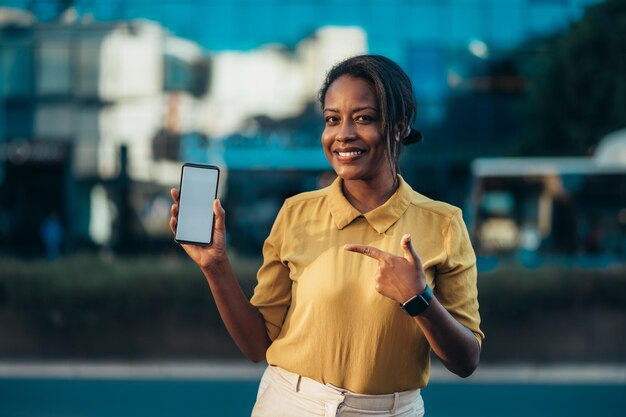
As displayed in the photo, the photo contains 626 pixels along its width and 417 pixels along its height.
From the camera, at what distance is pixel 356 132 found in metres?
2.32

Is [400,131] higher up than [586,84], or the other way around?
[586,84]

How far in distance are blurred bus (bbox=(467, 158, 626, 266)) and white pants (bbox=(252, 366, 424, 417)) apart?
53.2ft

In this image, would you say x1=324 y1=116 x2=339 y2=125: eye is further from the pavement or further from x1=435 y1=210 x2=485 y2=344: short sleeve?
the pavement

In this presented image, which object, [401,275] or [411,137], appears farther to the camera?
[411,137]

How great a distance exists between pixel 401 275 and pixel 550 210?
58.1 ft

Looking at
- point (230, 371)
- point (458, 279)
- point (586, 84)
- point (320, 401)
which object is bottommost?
point (230, 371)

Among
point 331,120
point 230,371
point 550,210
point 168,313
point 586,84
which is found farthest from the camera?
point 586,84

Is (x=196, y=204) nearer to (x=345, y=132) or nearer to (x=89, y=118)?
(x=345, y=132)

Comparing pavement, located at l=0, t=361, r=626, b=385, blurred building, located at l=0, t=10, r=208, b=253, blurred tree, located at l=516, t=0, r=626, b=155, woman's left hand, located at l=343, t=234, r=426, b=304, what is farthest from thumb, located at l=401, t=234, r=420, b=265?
blurred building, located at l=0, t=10, r=208, b=253

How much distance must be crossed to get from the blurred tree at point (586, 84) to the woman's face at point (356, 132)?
2330 cm

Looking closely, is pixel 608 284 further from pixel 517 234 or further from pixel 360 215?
pixel 360 215

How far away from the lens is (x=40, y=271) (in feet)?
36.8

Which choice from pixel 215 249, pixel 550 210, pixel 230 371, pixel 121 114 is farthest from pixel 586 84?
pixel 215 249

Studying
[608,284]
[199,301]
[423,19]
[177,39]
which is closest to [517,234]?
[608,284]
